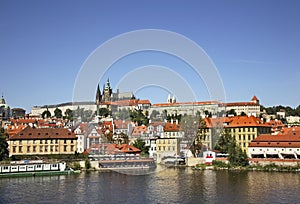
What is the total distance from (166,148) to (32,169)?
34.3 feet

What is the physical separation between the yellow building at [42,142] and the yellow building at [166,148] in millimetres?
6038

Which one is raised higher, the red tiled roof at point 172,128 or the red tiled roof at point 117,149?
the red tiled roof at point 172,128

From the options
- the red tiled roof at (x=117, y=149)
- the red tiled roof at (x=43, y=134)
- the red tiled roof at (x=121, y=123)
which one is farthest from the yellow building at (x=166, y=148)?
the red tiled roof at (x=43, y=134)

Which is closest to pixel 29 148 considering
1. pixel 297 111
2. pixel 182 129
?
pixel 182 129

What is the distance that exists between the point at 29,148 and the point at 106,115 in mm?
19767

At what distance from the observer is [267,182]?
701 inches

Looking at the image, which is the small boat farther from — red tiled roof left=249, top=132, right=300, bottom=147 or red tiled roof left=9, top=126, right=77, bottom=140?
red tiled roof left=249, top=132, right=300, bottom=147

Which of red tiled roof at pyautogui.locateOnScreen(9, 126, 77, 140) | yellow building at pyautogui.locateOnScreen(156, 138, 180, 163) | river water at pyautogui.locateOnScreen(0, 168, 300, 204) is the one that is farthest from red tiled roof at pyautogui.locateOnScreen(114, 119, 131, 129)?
river water at pyautogui.locateOnScreen(0, 168, 300, 204)

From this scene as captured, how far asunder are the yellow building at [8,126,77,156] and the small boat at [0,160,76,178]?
2947mm

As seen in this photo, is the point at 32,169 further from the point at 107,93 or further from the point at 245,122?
the point at 107,93

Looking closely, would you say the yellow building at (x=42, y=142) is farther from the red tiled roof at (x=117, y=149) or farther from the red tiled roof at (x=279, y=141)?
the red tiled roof at (x=279, y=141)

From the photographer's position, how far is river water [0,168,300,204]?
1385cm

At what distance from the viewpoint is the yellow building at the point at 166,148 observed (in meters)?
28.3

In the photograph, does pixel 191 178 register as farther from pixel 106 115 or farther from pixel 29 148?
pixel 106 115
